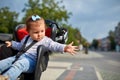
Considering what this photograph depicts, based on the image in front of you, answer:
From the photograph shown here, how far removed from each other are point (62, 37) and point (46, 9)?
40.6 meters

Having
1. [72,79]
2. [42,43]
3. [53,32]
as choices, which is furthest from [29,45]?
[72,79]

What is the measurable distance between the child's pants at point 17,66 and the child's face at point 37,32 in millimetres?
292

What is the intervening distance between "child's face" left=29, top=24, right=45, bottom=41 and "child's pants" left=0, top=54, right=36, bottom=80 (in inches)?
11.5

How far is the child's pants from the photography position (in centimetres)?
446

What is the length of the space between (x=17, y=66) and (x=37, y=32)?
559mm

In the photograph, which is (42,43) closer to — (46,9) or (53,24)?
(53,24)

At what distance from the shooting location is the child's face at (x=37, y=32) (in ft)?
15.7

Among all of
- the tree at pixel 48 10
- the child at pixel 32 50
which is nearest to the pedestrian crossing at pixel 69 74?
the child at pixel 32 50

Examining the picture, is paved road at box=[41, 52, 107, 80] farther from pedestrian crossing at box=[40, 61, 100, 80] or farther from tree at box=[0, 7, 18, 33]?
tree at box=[0, 7, 18, 33]

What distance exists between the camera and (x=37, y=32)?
190 inches

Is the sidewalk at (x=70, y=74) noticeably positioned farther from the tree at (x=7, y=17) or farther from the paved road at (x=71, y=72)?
the tree at (x=7, y=17)

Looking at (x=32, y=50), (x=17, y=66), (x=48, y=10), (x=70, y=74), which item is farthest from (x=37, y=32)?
(x=48, y=10)

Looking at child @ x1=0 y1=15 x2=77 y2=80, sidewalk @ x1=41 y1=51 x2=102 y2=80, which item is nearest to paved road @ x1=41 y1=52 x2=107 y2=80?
sidewalk @ x1=41 y1=51 x2=102 y2=80

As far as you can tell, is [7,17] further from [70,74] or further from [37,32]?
[37,32]
